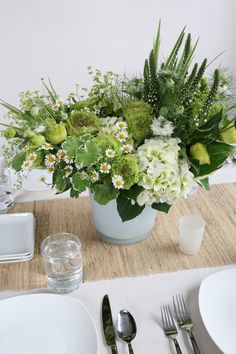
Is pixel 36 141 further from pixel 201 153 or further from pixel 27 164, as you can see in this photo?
pixel 201 153

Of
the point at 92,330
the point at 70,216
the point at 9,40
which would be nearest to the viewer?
the point at 92,330

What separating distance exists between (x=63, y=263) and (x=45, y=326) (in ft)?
0.52

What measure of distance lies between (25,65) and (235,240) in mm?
1735

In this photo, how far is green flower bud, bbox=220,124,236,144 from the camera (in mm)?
916

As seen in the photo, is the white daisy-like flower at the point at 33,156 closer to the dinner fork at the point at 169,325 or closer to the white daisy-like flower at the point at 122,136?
the white daisy-like flower at the point at 122,136

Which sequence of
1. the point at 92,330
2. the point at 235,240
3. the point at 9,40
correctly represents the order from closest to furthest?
1. the point at 92,330
2. the point at 235,240
3. the point at 9,40

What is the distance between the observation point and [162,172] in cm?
85

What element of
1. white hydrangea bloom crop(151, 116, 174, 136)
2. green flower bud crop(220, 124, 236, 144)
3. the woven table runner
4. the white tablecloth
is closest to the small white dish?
the woven table runner

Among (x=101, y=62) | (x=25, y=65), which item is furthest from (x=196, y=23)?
(x=25, y=65)

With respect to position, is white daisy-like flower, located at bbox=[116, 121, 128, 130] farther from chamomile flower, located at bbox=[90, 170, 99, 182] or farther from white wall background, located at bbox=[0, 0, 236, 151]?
white wall background, located at bbox=[0, 0, 236, 151]

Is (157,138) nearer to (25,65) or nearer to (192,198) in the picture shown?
(192,198)

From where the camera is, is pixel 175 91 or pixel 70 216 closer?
pixel 175 91

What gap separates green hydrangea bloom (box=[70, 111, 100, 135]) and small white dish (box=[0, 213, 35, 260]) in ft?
1.15

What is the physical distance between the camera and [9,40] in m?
2.29
